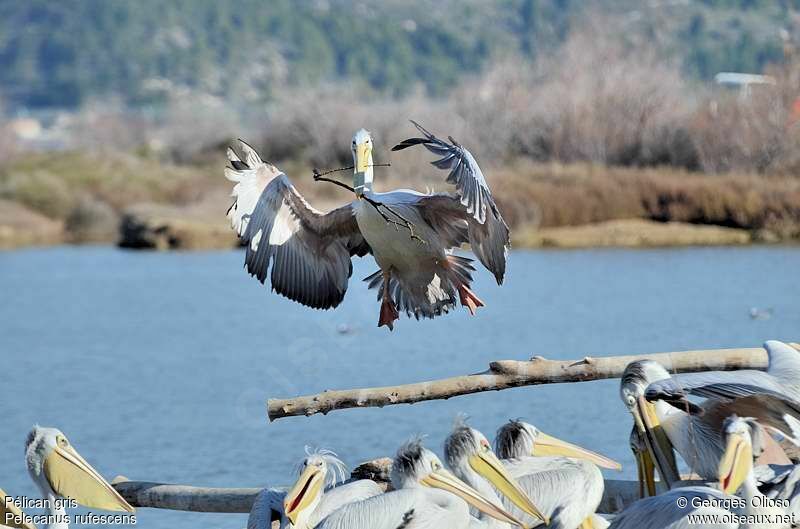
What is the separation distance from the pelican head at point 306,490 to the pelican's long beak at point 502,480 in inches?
22.9

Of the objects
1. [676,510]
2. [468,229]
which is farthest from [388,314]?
[676,510]

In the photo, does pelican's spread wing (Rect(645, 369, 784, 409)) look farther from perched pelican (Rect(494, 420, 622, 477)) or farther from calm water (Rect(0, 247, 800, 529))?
calm water (Rect(0, 247, 800, 529))

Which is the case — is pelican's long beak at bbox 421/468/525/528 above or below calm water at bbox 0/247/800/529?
above

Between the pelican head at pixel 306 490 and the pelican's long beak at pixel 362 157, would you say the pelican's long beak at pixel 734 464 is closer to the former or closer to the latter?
the pelican head at pixel 306 490

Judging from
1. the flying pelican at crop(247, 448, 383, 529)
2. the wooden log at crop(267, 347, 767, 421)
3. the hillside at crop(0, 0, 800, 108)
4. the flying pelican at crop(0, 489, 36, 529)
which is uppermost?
the hillside at crop(0, 0, 800, 108)

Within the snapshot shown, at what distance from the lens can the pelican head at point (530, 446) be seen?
20.9 feet

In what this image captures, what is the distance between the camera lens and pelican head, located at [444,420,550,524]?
5.82 metres

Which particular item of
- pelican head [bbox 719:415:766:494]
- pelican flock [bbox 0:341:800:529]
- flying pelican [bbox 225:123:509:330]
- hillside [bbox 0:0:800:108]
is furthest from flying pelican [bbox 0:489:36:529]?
hillside [bbox 0:0:800:108]

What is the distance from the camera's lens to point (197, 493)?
22.0ft

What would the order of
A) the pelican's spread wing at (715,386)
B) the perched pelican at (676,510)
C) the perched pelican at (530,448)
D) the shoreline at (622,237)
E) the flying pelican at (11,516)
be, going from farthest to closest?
the shoreline at (622,237) → the perched pelican at (530,448) → the flying pelican at (11,516) → the pelican's spread wing at (715,386) → the perched pelican at (676,510)

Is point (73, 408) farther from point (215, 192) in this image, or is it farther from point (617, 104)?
point (617, 104)

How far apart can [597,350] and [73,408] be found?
4525 mm

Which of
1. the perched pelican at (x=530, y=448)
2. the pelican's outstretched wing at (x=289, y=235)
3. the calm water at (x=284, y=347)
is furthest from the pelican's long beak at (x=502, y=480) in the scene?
the pelican's outstretched wing at (x=289, y=235)

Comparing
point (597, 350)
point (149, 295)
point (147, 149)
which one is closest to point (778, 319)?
point (597, 350)
